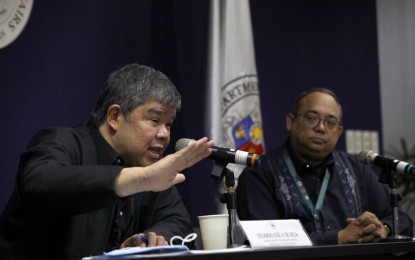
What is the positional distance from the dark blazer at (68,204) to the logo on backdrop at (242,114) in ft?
4.64

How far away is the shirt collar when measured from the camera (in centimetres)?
278

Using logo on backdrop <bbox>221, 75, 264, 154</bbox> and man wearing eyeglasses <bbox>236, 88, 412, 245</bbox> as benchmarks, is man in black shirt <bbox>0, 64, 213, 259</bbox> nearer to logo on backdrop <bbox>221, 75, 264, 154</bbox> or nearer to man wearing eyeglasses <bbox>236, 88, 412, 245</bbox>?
man wearing eyeglasses <bbox>236, 88, 412, 245</bbox>

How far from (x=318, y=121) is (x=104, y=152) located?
5.46ft

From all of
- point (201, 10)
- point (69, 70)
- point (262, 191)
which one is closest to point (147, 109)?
point (262, 191)

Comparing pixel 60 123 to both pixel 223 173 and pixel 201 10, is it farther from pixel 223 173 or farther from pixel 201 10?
pixel 223 173

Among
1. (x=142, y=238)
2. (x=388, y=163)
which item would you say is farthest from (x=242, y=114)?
(x=142, y=238)

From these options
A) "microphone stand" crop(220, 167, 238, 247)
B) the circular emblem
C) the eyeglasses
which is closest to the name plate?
"microphone stand" crop(220, 167, 238, 247)

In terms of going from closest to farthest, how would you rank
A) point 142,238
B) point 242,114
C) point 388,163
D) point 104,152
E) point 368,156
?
point 142,238 < point 104,152 < point 388,163 < point 368,156 < point 242,114

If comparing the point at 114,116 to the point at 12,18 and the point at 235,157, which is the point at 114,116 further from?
the point at 12,18

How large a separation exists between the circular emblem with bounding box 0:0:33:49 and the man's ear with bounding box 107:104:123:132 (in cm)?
132

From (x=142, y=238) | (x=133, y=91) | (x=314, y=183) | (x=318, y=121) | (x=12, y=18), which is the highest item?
(x=12, y=18)

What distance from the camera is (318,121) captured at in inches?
160

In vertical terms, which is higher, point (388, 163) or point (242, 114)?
point (242, 114)

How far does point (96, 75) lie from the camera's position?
432 cm
